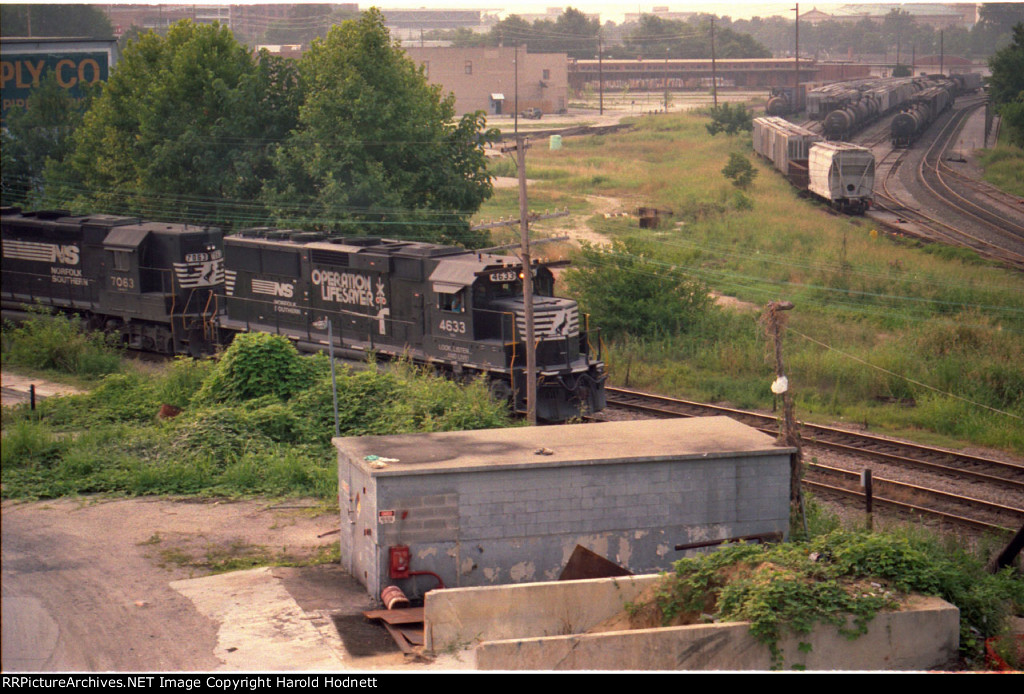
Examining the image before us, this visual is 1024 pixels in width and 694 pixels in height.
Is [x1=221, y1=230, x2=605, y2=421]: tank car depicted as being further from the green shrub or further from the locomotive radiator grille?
the green shrub

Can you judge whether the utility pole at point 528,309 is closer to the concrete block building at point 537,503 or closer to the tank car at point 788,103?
the concrete block building at point 537,503

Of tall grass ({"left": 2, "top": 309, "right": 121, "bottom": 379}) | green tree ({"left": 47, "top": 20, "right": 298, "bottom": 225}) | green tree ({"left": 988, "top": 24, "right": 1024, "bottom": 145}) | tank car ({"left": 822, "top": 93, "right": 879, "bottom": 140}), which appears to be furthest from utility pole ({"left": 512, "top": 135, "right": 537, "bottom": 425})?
tank car ({"left": 822, "top": 93, "right": 879, "bottom": 140})

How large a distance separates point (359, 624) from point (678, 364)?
1837 cm

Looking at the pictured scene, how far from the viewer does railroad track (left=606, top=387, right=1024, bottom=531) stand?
1733 centimetres

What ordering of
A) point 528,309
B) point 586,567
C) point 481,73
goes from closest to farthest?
point 586,567, point 528,309, point 481,73

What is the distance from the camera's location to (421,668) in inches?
396

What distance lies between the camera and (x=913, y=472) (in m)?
19.6

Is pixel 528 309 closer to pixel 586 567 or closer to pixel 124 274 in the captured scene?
pixel 586 567

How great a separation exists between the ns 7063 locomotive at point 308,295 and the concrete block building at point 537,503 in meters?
6.20

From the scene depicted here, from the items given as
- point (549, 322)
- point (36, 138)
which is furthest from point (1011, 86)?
point (36, 138)

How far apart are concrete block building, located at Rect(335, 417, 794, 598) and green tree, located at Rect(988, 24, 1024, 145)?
34.7 metres

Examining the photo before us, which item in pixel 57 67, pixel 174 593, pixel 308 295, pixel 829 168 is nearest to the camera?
pixel 174 593

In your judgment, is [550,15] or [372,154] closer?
[372,154]

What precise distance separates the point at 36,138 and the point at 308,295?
86.4 feet
